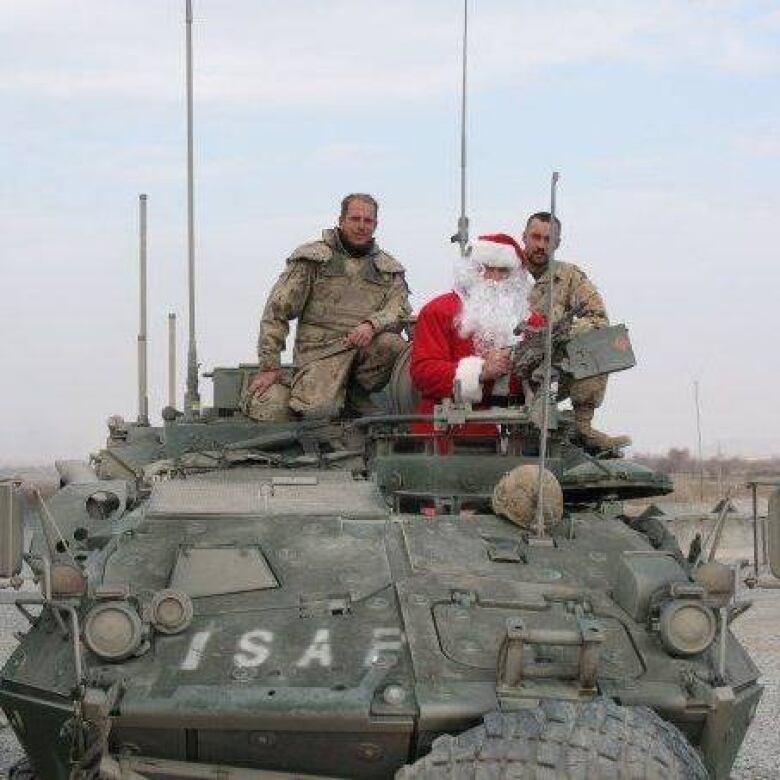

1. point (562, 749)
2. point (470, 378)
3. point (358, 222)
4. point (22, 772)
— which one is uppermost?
point (358, 222)

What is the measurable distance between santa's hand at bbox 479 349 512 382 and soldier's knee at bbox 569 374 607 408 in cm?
103

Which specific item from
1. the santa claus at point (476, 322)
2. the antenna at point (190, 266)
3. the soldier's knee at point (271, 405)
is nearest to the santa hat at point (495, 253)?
the santa claus at point (476, 322)

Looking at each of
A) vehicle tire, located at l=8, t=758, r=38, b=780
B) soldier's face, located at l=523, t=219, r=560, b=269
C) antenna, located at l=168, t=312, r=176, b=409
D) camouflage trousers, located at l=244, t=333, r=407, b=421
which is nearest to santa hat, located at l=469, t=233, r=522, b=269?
soldier's face, located at l=523, t=219, r=560, b=269

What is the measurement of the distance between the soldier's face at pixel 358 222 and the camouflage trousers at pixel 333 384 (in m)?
0.76

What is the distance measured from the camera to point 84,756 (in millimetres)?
7496

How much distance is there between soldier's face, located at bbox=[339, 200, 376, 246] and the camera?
40.3ft

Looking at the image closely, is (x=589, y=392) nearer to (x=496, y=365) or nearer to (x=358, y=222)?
(x=496, y=365)

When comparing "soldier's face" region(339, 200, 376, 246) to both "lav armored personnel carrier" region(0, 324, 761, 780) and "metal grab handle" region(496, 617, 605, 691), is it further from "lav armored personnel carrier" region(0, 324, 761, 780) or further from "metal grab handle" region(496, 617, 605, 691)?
"metal grab handle" region(496, 617, 605, 691)

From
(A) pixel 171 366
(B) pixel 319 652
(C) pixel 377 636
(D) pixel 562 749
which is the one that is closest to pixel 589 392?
(C) pixel 377 636

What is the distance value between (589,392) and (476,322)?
1122mm

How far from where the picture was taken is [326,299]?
40.9ft

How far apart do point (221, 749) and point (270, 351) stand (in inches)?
213

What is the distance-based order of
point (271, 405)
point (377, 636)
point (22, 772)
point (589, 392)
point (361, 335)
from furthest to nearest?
point (271, 405)
point (361, 335)
point (589, 392)
point (22, 772)
point (377, 636)

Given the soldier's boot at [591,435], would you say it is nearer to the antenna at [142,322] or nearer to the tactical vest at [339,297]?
the tactical vest at [339,297]
